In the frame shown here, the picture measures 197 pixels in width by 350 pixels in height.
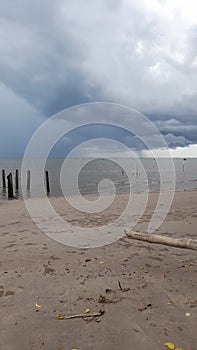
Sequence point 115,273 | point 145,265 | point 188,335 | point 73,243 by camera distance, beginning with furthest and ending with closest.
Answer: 1. point 73,243
2. point 145,265
3. point 115,273
4. point 188,335

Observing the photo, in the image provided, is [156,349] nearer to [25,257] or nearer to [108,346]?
[108,346]

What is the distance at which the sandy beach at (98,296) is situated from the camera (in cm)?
319

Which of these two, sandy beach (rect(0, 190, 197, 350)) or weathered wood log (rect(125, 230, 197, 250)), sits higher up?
weathered wood log (rect(125, 230, 197, 250))

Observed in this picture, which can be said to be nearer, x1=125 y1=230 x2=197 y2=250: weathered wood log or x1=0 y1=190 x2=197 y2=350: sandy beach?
x1=0 y1=190 x2=197 y2=350: sandy beach

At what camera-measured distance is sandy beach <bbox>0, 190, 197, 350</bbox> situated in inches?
126

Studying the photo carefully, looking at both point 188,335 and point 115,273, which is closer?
point 188,335

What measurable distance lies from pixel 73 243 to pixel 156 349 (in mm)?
4620

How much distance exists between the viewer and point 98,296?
4.22 meters

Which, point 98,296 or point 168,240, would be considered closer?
point 98,296

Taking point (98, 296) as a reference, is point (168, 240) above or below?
above

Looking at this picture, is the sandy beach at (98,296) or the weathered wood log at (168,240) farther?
the weathered wood log at (168,240)

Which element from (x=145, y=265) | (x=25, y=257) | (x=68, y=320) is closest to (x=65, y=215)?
(x=25, y=257)

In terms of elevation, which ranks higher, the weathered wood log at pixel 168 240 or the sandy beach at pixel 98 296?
the weathered wood log at pixel 168 240

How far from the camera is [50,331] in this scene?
3307 mm
